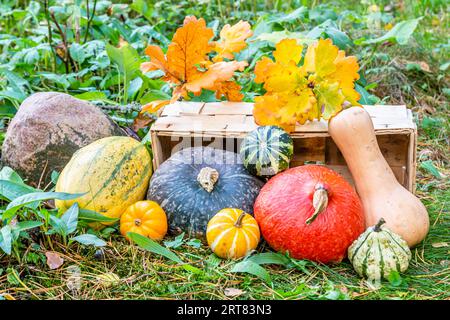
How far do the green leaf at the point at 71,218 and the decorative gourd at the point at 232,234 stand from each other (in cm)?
55

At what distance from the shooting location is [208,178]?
271cm

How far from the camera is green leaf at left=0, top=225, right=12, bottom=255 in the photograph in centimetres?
229

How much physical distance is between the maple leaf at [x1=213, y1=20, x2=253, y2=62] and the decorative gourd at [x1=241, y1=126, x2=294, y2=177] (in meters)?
0.57

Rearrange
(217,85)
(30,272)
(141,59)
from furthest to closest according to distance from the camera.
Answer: (141,59), (217,85), (30,272)

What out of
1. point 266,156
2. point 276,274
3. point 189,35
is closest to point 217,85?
point 189,35

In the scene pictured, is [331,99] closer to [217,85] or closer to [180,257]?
[217,85]

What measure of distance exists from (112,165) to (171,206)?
0.34 m

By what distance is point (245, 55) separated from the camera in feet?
13.4

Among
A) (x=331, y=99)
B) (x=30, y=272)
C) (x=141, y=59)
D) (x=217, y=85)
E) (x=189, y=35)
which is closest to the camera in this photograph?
(x=30, y=272)

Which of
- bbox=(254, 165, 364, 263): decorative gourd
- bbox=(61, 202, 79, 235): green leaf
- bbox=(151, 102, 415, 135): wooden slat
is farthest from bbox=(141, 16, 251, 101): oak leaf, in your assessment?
bbox=(61, 202, 79, 235): green leaf

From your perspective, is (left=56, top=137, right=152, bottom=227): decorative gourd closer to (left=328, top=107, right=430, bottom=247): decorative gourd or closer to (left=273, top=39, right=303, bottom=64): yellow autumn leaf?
(left=273, top=39, right=303, bottom=64): yellow autumn leaf

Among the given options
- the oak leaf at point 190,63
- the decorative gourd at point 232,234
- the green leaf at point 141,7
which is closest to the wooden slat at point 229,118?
the oak leaf at point 190,63

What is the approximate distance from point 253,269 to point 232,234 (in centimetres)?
→ 21

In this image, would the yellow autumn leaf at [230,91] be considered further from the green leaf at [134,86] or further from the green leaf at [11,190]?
the green leaf at [11,190]
